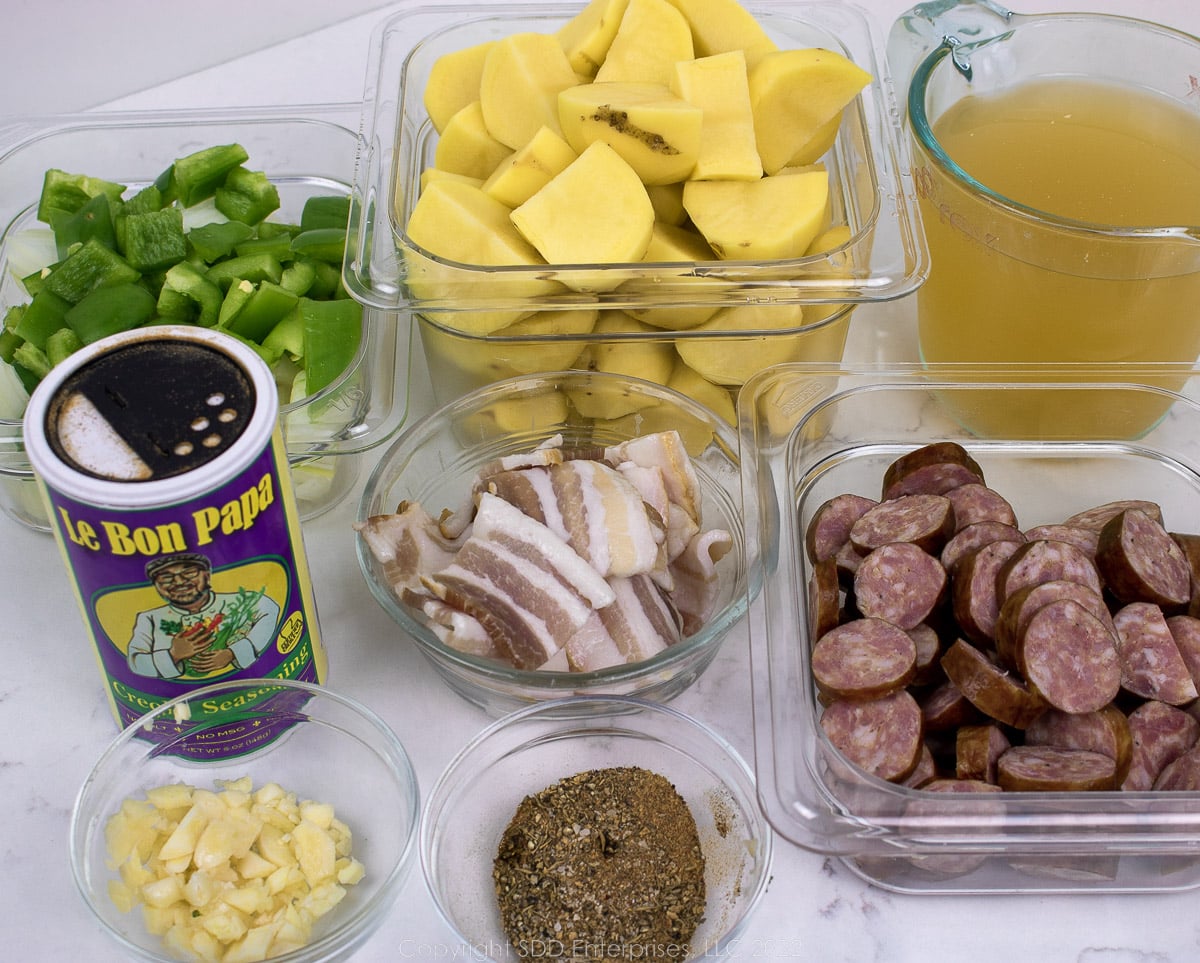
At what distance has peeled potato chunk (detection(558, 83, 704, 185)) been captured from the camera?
1.34m

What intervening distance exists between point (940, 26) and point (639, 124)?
0.50 metres

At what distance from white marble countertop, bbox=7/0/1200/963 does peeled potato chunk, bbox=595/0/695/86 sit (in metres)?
0.51

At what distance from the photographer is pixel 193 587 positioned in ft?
3.62

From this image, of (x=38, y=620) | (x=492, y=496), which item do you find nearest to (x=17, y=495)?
(x=38, y=620)

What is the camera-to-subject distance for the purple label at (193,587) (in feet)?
3.42

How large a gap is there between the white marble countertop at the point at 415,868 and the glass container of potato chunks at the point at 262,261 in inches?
5.2

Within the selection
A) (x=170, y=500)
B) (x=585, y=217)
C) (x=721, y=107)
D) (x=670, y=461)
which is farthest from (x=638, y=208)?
(x=170, y=500)

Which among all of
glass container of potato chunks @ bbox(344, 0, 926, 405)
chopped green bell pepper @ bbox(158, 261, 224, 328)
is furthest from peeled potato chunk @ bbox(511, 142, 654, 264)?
chopped green bell pepper @ bbox(158, 261, 224, 328)

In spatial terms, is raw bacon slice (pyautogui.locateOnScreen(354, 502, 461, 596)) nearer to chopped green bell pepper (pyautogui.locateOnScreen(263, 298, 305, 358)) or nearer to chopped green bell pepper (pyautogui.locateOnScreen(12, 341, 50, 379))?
chopped green bell pepper (pyautogui.locateOnScreen(263, 298, 305, 358))

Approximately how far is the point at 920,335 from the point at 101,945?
1.23m

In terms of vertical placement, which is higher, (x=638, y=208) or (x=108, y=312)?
(x=638, y=208)

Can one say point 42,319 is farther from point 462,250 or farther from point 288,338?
point 462,250

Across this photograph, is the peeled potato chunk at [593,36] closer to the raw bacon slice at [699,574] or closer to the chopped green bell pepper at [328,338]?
the chopped green bell pepper at [328,338]

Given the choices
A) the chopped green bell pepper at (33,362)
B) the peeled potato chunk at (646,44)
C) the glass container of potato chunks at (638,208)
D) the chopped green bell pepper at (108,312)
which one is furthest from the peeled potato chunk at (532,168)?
the chopped green bell pepper at (33,362)
